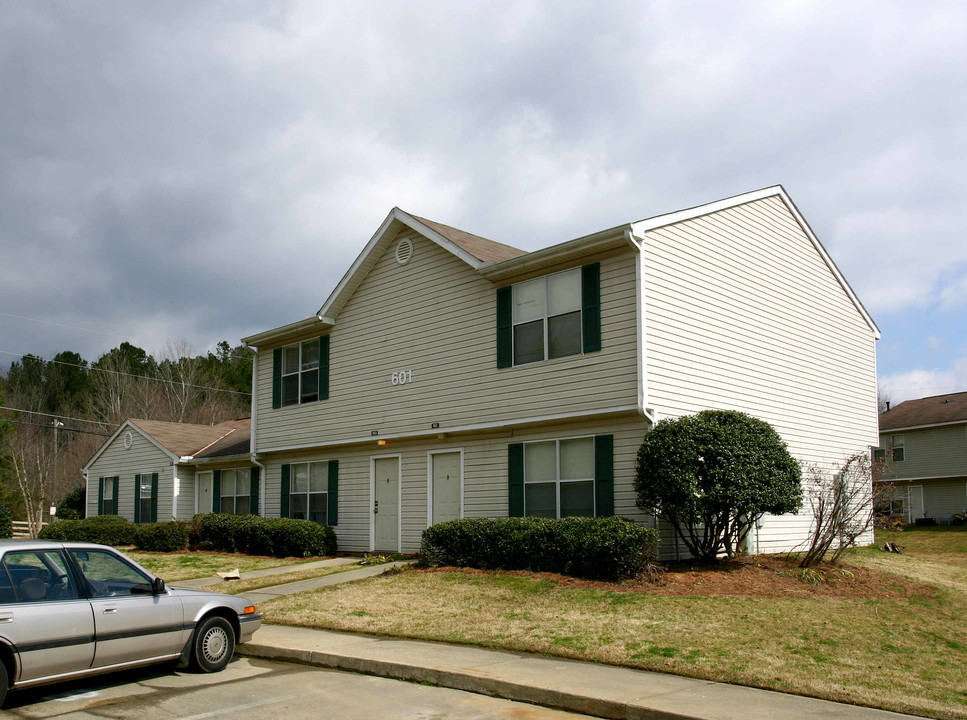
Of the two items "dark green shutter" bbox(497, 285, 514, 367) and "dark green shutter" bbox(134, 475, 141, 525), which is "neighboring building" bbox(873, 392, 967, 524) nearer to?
"dark green shutter" bbox(497, 285, 514, 367)

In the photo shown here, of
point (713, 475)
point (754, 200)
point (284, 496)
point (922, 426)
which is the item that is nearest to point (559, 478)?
point (713, 475)

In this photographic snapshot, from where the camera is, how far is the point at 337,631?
37.4 feet

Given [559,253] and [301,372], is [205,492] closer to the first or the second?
[301,372]

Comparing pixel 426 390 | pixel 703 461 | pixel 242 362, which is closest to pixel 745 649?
pixel 703 461

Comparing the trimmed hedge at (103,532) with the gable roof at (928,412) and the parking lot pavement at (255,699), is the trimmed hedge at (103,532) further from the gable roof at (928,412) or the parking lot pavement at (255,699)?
the gable roof at (928,412)

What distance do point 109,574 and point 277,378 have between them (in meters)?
15.2

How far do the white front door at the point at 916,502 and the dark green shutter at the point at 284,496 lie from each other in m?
29.0

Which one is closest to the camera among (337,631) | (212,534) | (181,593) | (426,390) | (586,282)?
(181,593)

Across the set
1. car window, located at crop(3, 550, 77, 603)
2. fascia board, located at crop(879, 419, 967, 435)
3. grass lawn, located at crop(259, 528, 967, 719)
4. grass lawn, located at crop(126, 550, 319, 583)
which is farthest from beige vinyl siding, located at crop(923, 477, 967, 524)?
car window, located at crop(3, 550, 77, 603)

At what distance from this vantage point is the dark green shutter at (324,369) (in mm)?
21828

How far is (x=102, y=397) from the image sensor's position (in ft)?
206

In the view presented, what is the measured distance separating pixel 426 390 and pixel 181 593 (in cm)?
1019

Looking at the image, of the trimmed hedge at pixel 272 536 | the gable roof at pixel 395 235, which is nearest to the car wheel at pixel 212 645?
the gable roof at pixel 395 235

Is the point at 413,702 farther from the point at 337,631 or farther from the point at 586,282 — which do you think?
the point at 586,282
